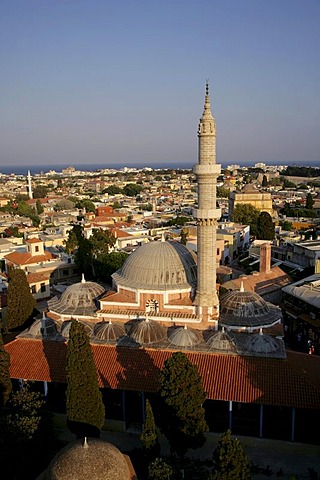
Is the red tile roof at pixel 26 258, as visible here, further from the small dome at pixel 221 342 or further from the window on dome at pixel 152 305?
the small dome at pixel 221 342

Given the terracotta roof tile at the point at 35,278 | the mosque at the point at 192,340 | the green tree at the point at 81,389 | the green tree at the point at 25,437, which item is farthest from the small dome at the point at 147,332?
the terracotta roof tile at the point at 35,278

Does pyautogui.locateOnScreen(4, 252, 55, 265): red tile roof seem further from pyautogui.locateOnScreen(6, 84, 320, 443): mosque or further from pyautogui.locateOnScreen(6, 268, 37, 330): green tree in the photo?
pyautogui.locateOnScreen(6, 84, 320, 443): mosque

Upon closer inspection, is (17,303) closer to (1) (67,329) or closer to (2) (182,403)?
(1) (67,329)

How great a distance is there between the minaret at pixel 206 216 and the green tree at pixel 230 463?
8.00m

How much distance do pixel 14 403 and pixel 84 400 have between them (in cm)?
273

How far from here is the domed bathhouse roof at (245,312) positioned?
1831cm

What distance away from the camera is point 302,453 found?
546 inches

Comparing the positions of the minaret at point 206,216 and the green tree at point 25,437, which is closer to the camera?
the green tree at point 25,437

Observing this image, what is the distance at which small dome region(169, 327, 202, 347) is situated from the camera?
16.6m

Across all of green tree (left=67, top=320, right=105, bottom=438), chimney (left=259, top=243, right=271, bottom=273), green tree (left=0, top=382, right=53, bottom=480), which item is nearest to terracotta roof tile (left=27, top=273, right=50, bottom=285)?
chimney (left=259, top=243, right=271, bottom=273)

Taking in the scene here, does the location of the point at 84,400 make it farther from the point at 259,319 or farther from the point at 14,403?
the point at 259,319

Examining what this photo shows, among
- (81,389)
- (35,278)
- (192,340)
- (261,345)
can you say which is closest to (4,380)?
(81,389)

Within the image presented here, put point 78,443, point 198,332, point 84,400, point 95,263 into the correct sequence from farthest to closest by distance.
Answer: point 95,263, point 198,332, point 84,400, point 78,443

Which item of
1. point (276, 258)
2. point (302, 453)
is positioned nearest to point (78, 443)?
point (302, 453)
